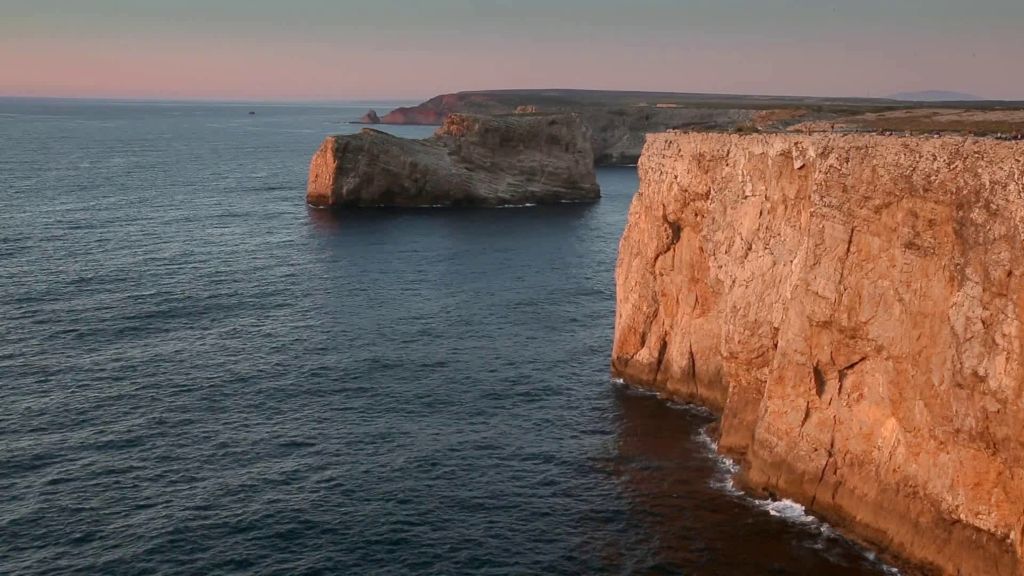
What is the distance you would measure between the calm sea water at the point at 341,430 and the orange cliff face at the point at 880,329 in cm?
356

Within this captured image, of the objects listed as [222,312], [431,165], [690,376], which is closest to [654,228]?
[690,376]

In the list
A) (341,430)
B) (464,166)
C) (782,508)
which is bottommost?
(341,430)

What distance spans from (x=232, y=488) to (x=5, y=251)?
222 ft

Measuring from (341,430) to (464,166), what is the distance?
101 m

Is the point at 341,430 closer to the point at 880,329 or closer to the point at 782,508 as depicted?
the point at 782,508

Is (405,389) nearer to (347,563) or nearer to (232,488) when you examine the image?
(232,488)

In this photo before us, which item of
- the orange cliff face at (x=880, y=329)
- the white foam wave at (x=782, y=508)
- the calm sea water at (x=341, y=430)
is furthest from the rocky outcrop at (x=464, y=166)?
the white foam wave at (x=782, y=508)

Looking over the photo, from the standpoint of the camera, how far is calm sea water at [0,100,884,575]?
138ft

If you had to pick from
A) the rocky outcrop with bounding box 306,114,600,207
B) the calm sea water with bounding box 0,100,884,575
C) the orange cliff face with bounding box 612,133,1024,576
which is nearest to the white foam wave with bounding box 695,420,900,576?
the calm sea water with bounding box 0,100,884,575

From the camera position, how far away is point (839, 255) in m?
41.9

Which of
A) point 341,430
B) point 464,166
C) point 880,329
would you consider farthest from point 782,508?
point 464,166

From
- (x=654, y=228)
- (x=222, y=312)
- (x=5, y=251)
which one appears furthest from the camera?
(x=5, y=251)

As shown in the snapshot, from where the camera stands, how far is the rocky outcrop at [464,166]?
143 m

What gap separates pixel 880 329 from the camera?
40.1 m
